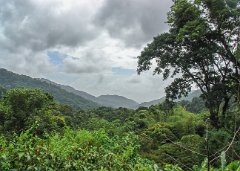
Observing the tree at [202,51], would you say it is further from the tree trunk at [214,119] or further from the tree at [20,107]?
the tree at [20,107]

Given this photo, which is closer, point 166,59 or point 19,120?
point 166,59

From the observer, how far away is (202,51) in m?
13.3

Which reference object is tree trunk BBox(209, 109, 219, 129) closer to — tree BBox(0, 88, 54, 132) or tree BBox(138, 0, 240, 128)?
tree BBox(138, 0, 240, 128)

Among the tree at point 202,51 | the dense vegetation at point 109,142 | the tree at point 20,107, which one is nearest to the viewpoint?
the dense vegetation at point 109,142

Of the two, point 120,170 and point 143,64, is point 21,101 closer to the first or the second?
point 143,64

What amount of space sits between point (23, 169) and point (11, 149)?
243mm

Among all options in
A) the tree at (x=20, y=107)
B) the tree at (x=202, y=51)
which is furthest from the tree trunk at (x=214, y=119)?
the tree at (x=20, y=107)

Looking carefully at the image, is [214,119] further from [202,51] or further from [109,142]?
[109,142]

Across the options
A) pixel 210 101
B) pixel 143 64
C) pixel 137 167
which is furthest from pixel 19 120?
pixel 137 167

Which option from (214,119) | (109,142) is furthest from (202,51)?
(109,142)

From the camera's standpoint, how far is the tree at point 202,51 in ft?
43.1

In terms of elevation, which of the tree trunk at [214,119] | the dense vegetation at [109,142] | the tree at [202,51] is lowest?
the dense vegetation at [109,142]

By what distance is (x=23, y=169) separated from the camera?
266cm

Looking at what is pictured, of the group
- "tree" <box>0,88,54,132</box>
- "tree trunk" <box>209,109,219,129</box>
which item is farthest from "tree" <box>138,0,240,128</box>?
"tree" <box>0,88,54,132</box>
